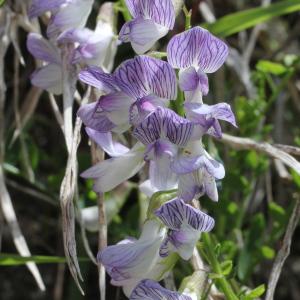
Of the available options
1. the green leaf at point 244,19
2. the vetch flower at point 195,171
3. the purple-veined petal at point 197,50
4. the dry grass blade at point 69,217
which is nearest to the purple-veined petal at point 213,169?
the vetch flower at point 195,171

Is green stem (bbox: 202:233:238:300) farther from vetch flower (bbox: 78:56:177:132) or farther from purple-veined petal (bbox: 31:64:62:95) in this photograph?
purple-veined petal (bbox: 31:64:62:95)

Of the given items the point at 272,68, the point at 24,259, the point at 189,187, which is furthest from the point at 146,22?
the point at 272,68

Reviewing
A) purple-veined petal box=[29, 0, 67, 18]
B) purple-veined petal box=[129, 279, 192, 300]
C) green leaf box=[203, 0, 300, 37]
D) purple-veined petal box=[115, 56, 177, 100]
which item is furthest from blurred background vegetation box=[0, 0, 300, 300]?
purple-veined petal box=[29, 0, 67, 18]

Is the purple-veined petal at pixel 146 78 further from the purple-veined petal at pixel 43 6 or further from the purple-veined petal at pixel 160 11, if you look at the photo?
the purple-veined petal at pixel 43 6

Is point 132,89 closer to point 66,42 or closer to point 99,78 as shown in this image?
point 99,78

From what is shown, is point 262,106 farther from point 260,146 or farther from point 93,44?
point 93,44
